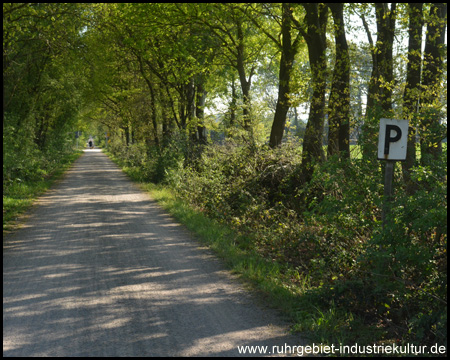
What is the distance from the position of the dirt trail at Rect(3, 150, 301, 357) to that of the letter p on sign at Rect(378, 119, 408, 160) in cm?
247

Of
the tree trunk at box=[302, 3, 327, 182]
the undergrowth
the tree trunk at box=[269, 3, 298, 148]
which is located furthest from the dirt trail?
the tree trunk at box=[269, 3, 298, 148]

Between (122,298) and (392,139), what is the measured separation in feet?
13.5

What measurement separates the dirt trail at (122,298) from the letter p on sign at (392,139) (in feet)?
8.09

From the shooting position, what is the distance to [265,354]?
15.4 ft

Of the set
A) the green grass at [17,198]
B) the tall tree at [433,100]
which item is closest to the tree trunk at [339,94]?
the tall tree at [433,100]

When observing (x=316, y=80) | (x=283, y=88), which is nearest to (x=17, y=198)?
(x=283, y=88)

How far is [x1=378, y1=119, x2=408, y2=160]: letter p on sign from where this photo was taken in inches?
227

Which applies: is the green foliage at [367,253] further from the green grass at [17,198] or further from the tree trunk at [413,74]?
the green grass at [17,198]

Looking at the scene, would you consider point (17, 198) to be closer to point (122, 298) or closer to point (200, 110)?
point (122, 298)

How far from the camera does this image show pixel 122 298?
20.9 feet

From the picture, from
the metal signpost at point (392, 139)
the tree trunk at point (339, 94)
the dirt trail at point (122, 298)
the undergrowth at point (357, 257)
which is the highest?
the tree trunk at point (339, 94)

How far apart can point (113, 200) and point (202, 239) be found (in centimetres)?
785

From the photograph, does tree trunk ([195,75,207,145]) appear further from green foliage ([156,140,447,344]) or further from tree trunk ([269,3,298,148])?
green foliage ([156,140,447,344])

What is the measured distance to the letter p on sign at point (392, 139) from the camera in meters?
5.77
